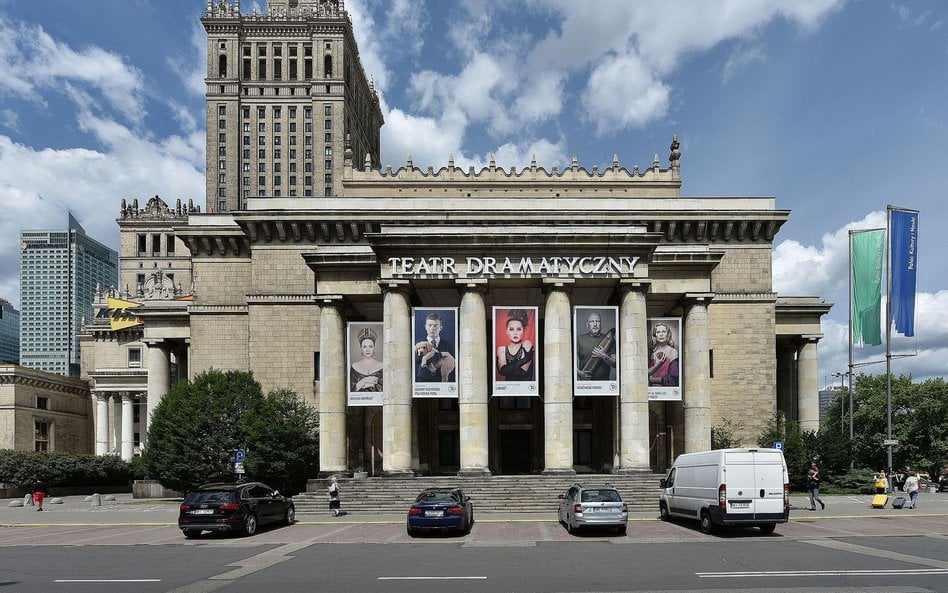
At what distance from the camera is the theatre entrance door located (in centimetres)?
4800

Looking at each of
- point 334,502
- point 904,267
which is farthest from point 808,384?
point 334,502

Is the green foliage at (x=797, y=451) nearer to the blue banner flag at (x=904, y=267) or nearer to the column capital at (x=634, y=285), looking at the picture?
the blue banner flag at (x=904, y=267)

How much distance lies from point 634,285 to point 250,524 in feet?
72.4

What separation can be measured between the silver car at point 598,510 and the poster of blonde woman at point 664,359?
1565 cm

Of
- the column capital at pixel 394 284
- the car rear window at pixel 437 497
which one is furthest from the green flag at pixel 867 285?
the car rear window at pixel 437 497

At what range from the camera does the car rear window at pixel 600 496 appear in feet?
76.7

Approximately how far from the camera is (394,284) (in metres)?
37.6

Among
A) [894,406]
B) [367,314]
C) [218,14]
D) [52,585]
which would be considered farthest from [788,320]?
[218,14]

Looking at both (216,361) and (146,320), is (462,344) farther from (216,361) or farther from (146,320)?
(146,320)

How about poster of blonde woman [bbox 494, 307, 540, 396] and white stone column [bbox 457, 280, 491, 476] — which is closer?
poster of blonde woman [bbox 494, 307, 540, 396]

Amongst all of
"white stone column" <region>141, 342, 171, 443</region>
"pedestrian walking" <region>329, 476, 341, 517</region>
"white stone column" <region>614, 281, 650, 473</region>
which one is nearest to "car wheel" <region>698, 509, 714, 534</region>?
"white stone column" <region>614, 281, 650, 473</region>

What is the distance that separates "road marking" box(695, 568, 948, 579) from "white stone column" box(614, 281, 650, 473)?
20.9 meters

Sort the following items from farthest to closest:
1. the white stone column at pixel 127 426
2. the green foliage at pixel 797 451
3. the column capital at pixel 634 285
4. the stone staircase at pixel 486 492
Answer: the white stone column at pixel 127 426 < the green foliage at pixel 797 451 < the column capital at pixel 634 285 < the stone staircase at pixel 486 492

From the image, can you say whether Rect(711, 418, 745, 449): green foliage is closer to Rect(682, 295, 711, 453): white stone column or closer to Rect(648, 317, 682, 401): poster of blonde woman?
Rect(682, 295, 711, 453): white stone column
